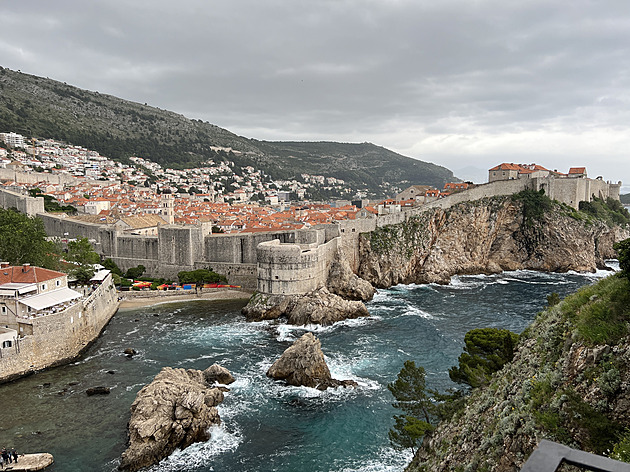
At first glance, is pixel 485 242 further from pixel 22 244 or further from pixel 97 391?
pixel 22 244

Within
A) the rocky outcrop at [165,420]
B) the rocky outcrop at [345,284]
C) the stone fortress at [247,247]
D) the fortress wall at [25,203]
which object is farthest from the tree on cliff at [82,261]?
the fortress wall at [25,203]

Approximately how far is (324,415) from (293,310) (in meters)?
11.3

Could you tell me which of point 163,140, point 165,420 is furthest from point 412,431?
point 163,140

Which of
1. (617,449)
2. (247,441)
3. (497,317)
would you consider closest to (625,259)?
(617,449)

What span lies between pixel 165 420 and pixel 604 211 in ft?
168

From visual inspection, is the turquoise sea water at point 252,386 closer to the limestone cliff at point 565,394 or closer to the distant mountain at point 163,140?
the limestone cliff at point 565,394

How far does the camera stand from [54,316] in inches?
774

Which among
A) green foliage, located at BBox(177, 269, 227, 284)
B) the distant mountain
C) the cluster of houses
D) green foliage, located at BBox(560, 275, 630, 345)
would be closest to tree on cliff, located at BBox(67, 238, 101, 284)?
the cluster of houses

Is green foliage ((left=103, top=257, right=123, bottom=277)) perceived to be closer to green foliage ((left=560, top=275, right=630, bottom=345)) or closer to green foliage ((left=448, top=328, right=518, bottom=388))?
green foliage ((left=448, top=328, right=518, bottom=388))

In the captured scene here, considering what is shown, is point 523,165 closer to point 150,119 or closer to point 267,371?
point 267,371

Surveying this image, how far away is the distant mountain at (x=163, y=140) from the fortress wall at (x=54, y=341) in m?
78.1

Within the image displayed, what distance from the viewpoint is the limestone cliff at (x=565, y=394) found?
14.3 feet

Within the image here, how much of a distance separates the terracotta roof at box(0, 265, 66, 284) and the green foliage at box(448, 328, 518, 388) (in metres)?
19.6

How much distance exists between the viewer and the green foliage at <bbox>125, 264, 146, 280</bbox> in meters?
35.7
